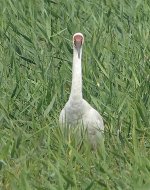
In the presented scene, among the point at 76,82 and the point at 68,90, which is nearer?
the point at 76,82

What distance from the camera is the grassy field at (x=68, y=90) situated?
6215 millimetres

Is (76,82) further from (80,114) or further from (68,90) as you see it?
(68,90)

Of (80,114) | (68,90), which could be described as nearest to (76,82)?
(80,114)

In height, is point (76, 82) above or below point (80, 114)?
above

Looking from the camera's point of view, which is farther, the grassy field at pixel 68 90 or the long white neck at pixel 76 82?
the long white neck at pixel 76 82

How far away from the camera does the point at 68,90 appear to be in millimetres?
8703

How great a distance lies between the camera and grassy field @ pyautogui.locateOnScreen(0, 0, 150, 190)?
6.21 m

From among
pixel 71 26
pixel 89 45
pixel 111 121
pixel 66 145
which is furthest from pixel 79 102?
pixel 71 26

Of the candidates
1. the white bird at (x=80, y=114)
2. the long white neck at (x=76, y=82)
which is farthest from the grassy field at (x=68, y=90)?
the long white neck at (x=76, y=82)

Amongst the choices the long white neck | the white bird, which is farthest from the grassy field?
the long white neck

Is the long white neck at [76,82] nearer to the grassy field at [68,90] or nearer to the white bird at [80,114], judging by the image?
the white bird at [80,114]

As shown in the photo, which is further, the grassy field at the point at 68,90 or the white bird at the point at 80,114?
the white bird at the point at 80,114

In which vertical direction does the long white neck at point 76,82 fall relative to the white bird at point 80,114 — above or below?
above

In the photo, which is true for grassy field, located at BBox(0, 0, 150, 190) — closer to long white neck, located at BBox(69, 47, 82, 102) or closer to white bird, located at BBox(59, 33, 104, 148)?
white bird, located at BBox(59, 33, 104, 148)
